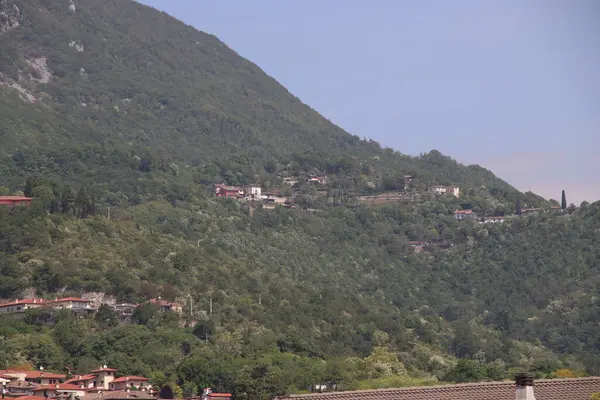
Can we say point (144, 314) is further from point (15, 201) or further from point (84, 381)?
point (84, 381)

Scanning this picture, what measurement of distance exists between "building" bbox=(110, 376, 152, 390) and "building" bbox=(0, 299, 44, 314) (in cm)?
2739

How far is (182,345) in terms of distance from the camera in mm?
116312

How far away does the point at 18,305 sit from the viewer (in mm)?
120875

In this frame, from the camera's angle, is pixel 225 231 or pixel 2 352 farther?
pixel 225 231

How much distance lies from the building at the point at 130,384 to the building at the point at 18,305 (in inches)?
1078

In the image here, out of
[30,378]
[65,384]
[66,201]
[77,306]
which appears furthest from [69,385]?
[66,201]

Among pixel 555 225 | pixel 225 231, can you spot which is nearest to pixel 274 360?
→ pixel 225 231

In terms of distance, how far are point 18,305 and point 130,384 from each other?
104 ft

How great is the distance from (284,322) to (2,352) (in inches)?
1195

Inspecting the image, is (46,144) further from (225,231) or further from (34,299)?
(34,299)

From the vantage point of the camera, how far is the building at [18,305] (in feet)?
395

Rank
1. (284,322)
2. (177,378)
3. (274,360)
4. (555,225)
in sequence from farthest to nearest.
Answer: (555,225)
(284,322)
(274,360)
(177,378)

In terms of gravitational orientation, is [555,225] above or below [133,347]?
above

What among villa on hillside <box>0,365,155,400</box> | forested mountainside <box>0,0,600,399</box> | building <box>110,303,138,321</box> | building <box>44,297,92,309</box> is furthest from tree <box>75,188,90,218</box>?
villa on hillside <box>0,365,155,400</box>
